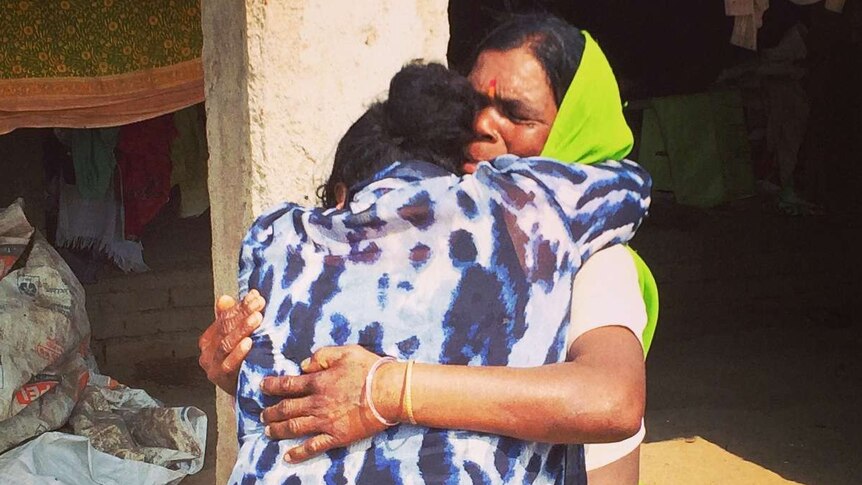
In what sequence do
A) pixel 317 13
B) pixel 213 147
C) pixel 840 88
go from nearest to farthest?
pixel 317 13 → pixel 213 147 → pixel 840 88

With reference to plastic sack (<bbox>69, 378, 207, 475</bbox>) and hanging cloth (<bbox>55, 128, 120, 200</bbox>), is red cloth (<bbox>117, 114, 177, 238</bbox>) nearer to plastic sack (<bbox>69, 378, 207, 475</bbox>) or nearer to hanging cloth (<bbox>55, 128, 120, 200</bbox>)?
hanging cloth (<bbox>55, 128, 120, 200</bbox>)

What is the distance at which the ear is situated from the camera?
1.51m

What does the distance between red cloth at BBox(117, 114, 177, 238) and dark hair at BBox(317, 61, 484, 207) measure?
14.3ft

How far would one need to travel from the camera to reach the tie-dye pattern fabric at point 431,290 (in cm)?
134

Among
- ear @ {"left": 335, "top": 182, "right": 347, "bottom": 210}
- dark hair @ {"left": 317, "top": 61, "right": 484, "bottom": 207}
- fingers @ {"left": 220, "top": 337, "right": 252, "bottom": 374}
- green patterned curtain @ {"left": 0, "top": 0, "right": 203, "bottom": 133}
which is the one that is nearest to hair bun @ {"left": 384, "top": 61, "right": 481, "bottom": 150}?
dark hair @ {"left": 317, "top": 61, "right": 484, "bottom": 207}

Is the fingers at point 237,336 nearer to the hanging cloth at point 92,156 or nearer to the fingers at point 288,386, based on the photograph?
the fingers at point 288,386

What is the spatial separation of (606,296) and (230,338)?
23.2 inches

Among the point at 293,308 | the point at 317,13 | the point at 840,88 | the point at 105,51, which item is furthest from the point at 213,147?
the point at 840,88

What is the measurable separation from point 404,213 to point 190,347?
4.95 meters

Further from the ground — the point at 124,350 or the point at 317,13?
the point at 317,13

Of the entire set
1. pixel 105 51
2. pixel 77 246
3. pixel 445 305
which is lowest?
pixel 77 246

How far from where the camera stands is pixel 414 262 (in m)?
1.35

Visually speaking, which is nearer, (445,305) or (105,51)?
(445,305)

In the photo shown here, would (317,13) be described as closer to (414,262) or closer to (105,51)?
(414,262)
